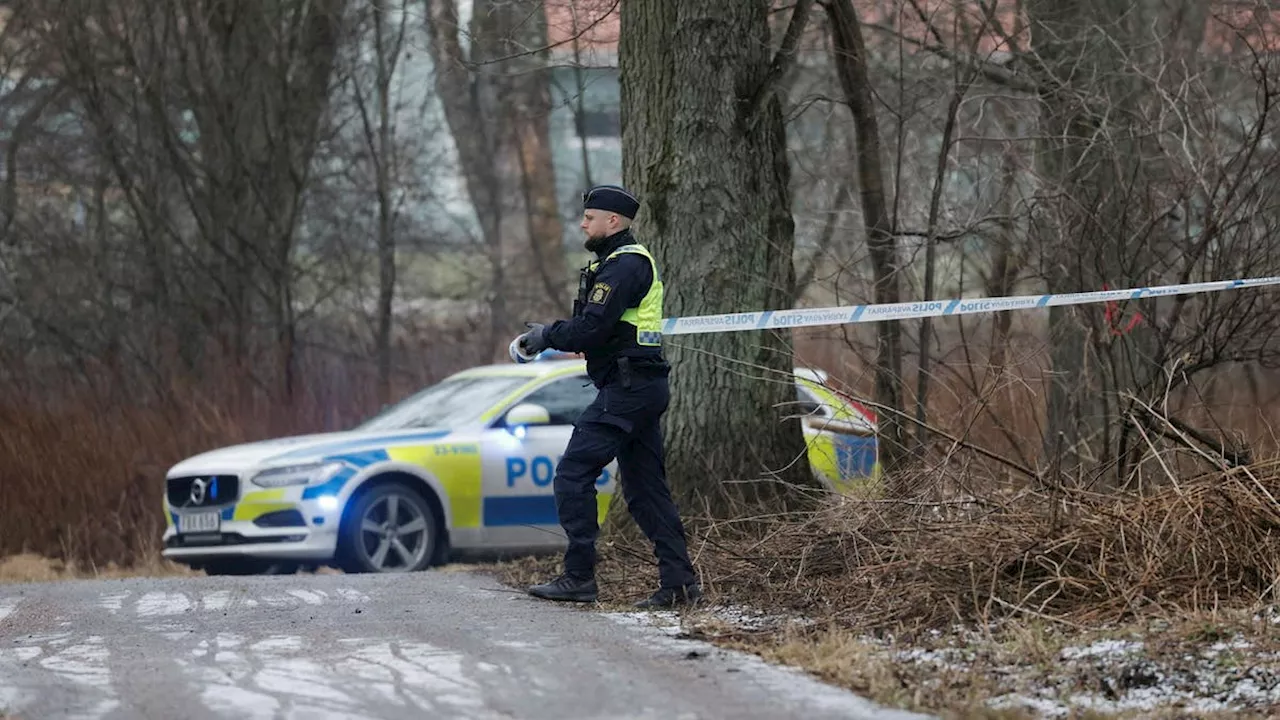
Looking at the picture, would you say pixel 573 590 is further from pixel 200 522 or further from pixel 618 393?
pixel 200 522

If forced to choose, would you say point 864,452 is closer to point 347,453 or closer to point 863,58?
point 863,58

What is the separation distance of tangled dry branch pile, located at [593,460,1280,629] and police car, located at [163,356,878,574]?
3666 mm

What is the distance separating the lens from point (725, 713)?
5730 millimetres

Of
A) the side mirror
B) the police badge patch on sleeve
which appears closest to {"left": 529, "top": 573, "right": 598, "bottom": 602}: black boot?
the police badge patch on sleeve

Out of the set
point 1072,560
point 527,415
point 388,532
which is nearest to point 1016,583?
point 1072,560

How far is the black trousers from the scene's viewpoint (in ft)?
27.1

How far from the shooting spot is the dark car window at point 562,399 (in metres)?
13.0

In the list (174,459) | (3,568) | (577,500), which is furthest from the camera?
(174,459)

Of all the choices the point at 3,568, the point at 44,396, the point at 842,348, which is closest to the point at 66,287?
the point at 44,396

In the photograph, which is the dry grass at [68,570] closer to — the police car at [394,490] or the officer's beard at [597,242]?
the police car at [394,490]

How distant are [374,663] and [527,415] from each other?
5.91 meters

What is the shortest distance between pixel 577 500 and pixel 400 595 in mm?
1257

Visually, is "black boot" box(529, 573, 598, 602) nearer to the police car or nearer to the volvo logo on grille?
the police car

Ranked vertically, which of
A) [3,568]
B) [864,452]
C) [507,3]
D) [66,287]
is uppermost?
[507,3]
